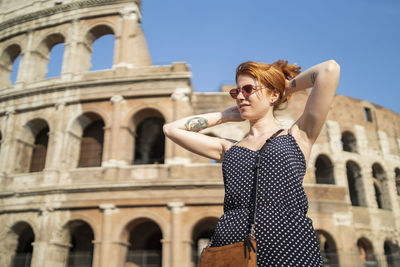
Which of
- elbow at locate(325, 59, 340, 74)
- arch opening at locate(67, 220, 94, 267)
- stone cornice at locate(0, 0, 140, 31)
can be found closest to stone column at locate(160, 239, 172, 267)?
arch opening at locate(67, 220, 94, 267)

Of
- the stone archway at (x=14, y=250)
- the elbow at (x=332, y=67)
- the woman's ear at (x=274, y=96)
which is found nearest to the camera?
the elbow at (x=332, y=67)

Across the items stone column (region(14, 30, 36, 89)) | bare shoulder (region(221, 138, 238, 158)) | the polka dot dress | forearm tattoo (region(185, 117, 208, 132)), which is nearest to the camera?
the polka dot dress

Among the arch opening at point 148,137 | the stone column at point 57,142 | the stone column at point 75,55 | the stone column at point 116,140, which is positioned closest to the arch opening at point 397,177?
the arch opening at point 148,137

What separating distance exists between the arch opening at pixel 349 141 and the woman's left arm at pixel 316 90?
1550 centimetres

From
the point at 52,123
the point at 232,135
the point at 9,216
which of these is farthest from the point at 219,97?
the point at 9,216

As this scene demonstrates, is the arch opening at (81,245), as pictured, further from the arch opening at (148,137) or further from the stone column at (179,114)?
the stone column at (179,114)

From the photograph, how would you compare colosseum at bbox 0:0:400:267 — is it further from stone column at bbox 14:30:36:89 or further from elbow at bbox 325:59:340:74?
elbow at bbox 325:59:340:74

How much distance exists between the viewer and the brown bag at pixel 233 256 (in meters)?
1.30

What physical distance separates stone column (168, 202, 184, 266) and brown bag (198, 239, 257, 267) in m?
10.0

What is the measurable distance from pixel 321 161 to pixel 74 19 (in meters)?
13.0

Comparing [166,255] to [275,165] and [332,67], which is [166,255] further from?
[332,67]

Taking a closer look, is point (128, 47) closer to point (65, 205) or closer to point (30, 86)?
point (30, 86)

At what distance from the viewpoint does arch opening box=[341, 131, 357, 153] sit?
52.1ft

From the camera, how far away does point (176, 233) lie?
11.1 meters
